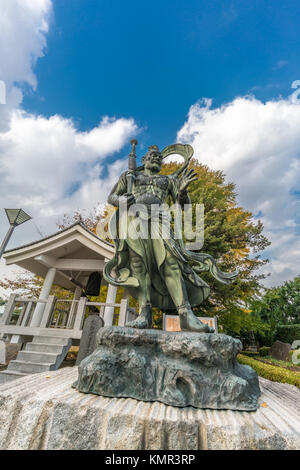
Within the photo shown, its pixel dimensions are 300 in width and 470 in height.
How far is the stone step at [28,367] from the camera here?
5.28m

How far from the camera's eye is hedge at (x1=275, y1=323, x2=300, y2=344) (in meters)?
17.1

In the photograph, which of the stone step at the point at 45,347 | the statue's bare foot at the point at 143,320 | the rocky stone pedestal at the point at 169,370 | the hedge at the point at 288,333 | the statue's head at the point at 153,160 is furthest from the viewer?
the hedge at the point at 288,333

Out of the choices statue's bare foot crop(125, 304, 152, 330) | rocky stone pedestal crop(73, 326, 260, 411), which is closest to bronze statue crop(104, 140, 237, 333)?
statue's bare foot crop(125, 304, 152, 330)

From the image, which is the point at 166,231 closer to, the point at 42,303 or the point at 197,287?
the point at 197,287

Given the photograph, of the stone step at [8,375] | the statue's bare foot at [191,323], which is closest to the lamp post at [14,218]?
the stone step at [8,375]

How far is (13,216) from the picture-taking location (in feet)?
18.7

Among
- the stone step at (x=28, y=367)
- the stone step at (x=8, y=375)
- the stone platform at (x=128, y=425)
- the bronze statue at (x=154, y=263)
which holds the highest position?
the bronze statue at (x=154, y=263)

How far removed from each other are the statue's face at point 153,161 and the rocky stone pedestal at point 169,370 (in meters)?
2.27

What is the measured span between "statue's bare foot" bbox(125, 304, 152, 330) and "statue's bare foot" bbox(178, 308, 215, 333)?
0.38 meters

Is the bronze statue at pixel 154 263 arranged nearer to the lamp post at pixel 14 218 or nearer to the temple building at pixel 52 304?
the temple building at pixel 52 304

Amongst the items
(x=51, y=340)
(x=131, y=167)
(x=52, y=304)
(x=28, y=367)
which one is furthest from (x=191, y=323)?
(x=52, y=304)

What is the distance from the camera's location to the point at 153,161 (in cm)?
327
